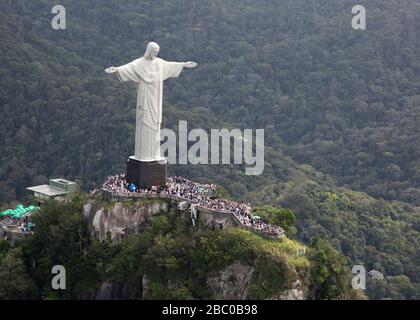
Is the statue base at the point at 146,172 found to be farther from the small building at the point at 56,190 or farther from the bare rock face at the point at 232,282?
the small building at the point at 56,190

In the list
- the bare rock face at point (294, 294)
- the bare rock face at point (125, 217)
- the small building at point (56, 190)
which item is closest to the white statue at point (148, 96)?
the bare rock face at point (125, 217)

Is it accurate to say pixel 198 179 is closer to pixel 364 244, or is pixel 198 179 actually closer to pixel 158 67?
pixel 364 244

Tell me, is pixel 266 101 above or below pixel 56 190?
above

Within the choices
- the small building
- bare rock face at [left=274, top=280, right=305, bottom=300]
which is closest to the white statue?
bare rock face at [left=274, top=280, right=305, bottom=300]

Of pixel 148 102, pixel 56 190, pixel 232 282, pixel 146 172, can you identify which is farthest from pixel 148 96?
pixel 56 190

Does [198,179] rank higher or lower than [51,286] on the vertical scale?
higher

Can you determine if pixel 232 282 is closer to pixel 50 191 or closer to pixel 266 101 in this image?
pixel 50 191

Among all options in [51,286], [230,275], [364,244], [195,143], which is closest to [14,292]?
[51,286]
